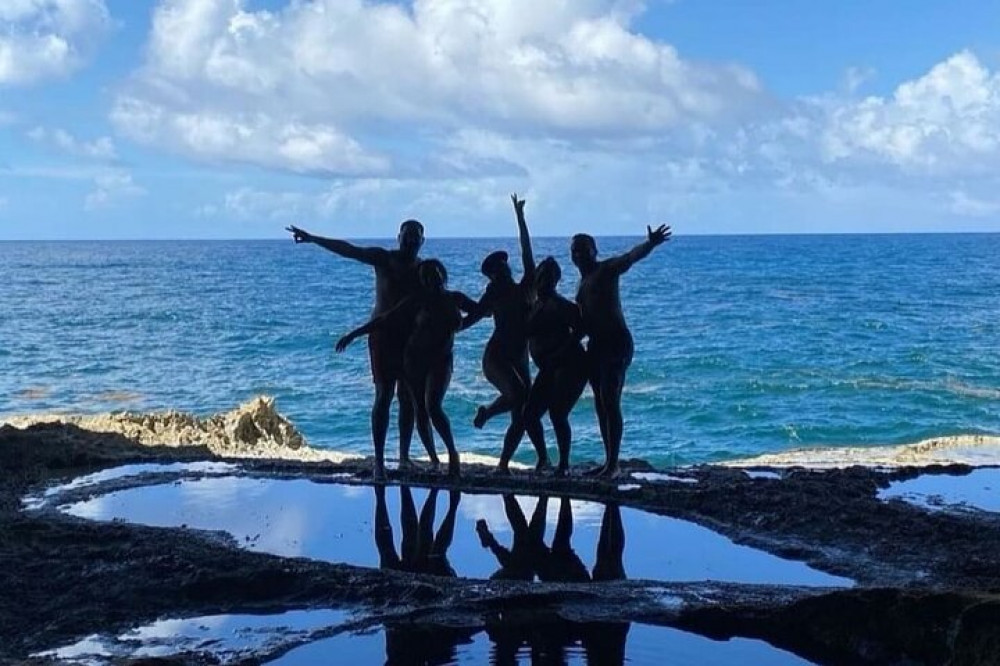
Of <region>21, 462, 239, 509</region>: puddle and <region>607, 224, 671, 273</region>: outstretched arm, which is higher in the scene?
<region>607, 224, 671, 273</region>: outstretched arm

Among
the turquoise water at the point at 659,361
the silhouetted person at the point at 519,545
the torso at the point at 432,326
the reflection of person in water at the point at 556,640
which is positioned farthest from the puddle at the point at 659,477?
the turquoise water at the point at 659,361

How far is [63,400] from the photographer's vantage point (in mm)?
30531

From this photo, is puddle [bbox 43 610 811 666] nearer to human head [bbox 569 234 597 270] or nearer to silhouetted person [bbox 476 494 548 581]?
silhouetted person [bbox 476 494 548 581]

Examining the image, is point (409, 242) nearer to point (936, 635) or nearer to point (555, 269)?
point (555, 269)

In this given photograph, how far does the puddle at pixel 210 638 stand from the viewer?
21.5 feet

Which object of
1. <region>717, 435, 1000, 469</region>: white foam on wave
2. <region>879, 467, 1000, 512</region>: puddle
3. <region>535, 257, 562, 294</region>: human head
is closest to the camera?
<region>879, 467, 1000, 512</region>: puddle

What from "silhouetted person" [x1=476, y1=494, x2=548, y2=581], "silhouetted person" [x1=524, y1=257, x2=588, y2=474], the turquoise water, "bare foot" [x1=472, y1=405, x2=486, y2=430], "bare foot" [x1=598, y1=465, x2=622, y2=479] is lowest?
the turquoise water

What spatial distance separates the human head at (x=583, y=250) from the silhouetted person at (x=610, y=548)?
8.07 ft

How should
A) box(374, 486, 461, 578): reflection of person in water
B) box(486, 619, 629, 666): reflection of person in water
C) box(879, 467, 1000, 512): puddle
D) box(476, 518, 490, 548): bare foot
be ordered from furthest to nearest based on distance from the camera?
box(879, 467, 1000, 512): puddle < box(476, 518, 490, 548): bare foot < box(374, 486, 461, 578): reflection of person in water < box(486, 619, 629, 666): reflection of person in water

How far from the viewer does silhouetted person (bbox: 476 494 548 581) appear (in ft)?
27.1

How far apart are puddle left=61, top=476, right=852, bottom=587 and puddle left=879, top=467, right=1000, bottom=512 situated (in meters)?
2.44

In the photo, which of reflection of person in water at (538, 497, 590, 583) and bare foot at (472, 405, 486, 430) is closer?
reflection of person in water at (538, 497, 590, 583)

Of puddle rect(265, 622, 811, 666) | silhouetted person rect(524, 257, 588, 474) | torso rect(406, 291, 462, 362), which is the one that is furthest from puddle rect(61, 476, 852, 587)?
torso rect(406, 291, 462, 362)

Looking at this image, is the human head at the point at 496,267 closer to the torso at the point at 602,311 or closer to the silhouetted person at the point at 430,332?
the silhouetted person at the point at 430,332
